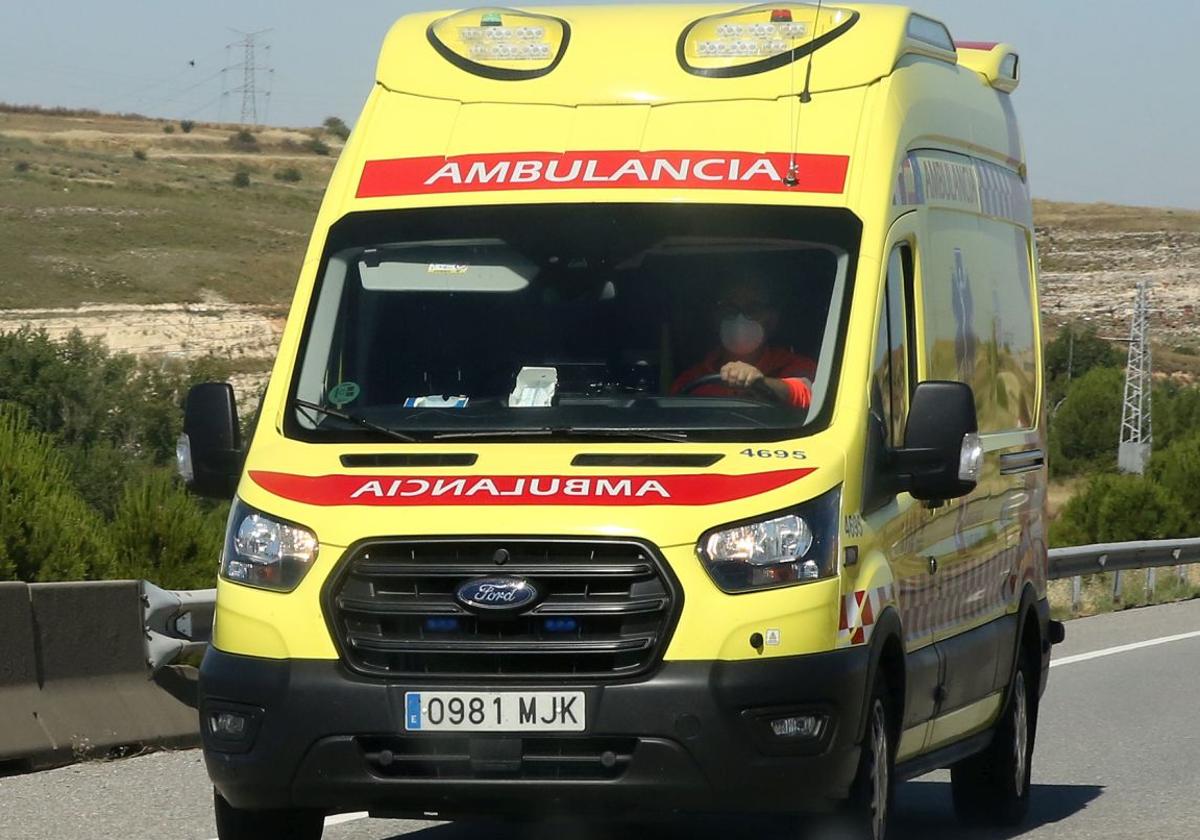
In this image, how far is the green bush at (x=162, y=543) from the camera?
39.7ft

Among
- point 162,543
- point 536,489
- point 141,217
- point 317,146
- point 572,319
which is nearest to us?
point 536,489

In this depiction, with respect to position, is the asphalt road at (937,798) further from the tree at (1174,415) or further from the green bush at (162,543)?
the tree at (1174,415)

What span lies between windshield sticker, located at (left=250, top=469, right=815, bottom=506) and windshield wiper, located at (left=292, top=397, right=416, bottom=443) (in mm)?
326

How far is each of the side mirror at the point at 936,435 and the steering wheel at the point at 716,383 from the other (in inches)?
16.2

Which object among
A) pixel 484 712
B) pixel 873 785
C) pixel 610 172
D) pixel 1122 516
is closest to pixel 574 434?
pixel 484 712

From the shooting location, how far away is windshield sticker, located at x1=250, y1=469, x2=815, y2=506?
620 cm

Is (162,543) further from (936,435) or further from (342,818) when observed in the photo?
(936,435)

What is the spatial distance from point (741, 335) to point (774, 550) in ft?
3.37

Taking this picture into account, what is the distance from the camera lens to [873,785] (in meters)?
6.66

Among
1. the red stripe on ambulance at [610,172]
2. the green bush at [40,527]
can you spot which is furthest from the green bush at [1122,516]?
the red stripe on ambulance at [610,172]

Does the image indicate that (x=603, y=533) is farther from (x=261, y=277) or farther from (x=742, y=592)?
(x=261, y=277)

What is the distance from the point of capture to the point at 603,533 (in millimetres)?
6105

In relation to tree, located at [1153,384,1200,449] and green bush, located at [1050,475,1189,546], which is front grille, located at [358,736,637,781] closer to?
green bush, located at [1050,475,1189,546]

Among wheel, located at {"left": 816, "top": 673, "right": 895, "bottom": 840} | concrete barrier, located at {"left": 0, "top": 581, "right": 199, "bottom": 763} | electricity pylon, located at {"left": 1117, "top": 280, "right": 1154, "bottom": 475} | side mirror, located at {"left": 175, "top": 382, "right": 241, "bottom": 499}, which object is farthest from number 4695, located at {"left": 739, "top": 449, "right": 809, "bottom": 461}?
electricity pylon, located at {"left": 1117, "top": 280, "right": 1154, "bottom": 475}
